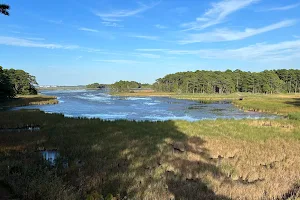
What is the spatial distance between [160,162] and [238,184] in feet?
12.4

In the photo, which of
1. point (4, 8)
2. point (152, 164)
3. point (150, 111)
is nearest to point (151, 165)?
point (152, 164)

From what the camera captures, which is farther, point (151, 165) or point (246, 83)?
point (246, 83)

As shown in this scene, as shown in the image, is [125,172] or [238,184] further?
[125,172]

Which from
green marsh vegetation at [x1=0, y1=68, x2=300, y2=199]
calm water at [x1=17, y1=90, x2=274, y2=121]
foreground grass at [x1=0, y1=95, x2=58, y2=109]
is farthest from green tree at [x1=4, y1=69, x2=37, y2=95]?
green marsh vegetation at [x1=0, y1=68, x2=300, y2=199]

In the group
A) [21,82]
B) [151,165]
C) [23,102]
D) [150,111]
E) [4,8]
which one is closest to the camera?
[151,165]

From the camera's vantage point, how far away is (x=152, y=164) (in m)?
12.1

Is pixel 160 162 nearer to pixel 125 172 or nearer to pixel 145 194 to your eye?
pixel 125 172

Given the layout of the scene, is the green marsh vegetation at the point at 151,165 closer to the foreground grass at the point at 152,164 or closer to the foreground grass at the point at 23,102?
the foreground grass at the point at 152,164

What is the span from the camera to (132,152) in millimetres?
14469

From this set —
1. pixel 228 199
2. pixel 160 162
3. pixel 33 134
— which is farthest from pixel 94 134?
pixel 228 199

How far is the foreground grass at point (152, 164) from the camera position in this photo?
8258 millimetres

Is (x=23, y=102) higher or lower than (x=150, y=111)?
higher

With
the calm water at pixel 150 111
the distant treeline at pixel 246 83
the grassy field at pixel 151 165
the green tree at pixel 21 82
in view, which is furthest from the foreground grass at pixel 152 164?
the distant treeline at pixel 246 83

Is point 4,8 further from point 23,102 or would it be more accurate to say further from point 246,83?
point 246,83
